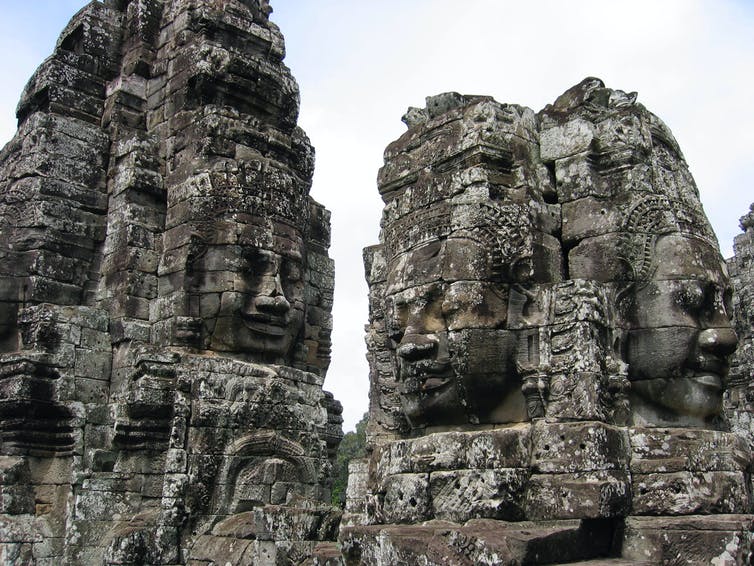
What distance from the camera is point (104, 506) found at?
9.89 meters

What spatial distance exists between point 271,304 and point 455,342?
5.00 meters

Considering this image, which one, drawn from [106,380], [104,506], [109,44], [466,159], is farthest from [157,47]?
[466,159]

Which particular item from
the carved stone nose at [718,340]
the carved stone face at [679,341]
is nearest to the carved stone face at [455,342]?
the carved stone face at [679,341]

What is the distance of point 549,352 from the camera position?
19.2 ft

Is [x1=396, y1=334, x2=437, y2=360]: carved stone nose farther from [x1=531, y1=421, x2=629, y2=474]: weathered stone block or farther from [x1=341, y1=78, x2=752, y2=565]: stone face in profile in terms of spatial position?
[x1=531, y1=421, x2=629, y2=474]: weathered stone block

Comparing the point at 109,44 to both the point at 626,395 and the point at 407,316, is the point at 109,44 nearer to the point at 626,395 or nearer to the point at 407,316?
the point at 407,316

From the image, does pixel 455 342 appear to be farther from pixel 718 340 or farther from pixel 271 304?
pixel 271 304

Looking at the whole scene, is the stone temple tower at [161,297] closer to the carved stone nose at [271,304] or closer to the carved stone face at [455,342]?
the carved stone nose at [271,304]

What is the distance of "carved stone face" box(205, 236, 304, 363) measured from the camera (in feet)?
34.9

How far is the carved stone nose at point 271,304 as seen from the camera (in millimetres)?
10633

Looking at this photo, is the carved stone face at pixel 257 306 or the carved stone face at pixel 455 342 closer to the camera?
the carved stone face at pixel 455 342

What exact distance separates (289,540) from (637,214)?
4167 millimetres

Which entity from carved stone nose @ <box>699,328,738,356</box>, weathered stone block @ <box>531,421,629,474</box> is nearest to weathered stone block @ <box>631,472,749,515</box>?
weathered stone block @ <box>531,421,629,474</box>

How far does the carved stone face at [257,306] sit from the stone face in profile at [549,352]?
3.85 metres
